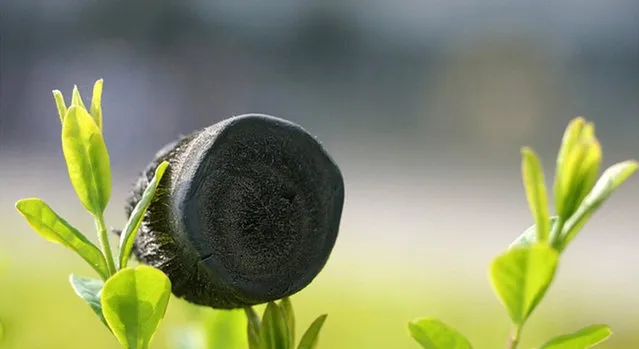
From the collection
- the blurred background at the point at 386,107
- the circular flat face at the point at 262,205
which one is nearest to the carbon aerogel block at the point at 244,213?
the circular flat face at the point at 262,205

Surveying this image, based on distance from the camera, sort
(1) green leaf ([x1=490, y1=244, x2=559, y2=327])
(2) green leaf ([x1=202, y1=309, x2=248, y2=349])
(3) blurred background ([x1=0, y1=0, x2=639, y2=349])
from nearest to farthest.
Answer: (1) green leaf ([x1=490, y1=244, x2=559, y2=327])
(2) green leaf ([x1=202, y1=309, x2=248, y2=349])
(3) blurred background ([x1=0, y1=0, x2=639, y2=349])

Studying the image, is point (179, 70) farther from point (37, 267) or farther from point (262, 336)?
point (262, 336)

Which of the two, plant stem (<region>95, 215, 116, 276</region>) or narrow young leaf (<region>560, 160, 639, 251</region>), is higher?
narrow young leaf (<region>560, 160, 639, 251</region>)

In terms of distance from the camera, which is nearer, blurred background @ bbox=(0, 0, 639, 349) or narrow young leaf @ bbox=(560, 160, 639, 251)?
narrow young leaf @ bbox=(560, 160, 639, 251)

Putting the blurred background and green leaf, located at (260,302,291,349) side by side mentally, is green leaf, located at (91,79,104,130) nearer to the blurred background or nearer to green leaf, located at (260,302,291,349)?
green leaf, located at (260,302,291,349)

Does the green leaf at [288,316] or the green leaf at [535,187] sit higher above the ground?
the green leaf at [535,187]

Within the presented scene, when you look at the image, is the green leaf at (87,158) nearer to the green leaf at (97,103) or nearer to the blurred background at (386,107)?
the green leaf at (97,103)

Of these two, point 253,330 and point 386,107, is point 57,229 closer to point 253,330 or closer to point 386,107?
point 253,330

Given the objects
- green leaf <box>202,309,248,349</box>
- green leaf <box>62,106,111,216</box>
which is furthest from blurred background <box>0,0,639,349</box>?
green leaf <box>62,106,111,216</box>
